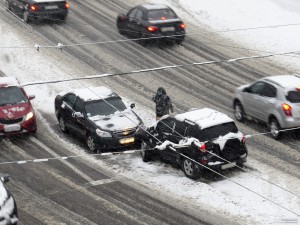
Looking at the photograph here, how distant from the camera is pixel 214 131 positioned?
62.2 feet

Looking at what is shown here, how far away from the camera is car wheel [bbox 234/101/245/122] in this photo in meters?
23.6

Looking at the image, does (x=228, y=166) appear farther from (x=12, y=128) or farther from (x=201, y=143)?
(x=12, y=128)

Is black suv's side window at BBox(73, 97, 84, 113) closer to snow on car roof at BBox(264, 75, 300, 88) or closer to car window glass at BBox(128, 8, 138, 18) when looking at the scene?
snow on car roof at BBox(264, 75, 300, 88)

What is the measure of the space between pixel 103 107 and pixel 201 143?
15.3 ft

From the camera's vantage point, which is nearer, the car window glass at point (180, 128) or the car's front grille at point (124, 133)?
the car window glass at point (180, 128)

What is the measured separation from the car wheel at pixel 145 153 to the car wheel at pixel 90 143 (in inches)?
66.9

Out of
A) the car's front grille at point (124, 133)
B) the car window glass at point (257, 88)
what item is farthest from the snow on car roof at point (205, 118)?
the car window glass at point (257, 88)

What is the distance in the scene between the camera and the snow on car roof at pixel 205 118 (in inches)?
750

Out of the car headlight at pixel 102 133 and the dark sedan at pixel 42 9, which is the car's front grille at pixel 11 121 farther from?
the dark sedan at pixel 42 9

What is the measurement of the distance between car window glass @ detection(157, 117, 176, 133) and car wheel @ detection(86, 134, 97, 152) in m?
2.30

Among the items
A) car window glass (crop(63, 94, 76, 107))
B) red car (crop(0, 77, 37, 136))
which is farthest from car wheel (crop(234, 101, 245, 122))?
red car (crop(0, 77, 37, 136))

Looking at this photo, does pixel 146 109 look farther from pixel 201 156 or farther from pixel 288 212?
pixel 288 212

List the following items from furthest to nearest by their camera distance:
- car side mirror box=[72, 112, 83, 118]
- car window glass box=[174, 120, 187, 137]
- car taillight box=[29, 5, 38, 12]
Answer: car taillight box=[29, 5, 38, 12]
car side mirror box=[72, 112, 83, 118]
car window glass box=[174, 120, 187, 137]

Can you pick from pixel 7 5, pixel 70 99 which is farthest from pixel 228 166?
pixel 7 5
